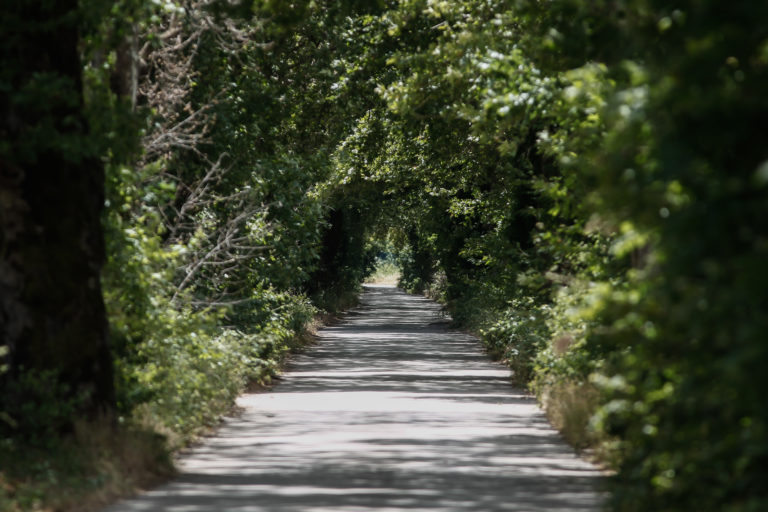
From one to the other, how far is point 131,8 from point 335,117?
17.5 meters

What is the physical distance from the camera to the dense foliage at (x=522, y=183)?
21.9 feet

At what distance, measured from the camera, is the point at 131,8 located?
40.7 ft

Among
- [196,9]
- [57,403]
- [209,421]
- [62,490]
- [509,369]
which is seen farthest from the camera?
[509,369]

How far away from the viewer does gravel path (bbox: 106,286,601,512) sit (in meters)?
10.7

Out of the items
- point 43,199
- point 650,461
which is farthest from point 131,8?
point 650,461

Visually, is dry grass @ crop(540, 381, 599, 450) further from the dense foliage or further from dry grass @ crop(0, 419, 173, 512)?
dry grass @ crop(0, 419, 173, 512)

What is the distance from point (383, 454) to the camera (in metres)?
13.7

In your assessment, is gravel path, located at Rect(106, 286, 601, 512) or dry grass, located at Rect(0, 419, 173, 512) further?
gravel path, located at Rect(106, 286, 601, 512)

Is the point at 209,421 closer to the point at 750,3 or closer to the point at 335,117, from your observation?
the point at 750,3

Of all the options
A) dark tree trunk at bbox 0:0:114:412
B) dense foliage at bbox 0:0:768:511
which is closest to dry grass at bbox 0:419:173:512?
dense foliage at bbox 0:0:768:511

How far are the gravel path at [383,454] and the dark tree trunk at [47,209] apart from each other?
1789mm

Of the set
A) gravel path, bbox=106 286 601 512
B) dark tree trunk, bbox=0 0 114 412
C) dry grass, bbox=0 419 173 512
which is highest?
dark tree trunk, bbox=0 0 114 412

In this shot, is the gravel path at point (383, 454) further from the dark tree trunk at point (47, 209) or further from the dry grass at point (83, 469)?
the dark tree trunk at point (47, 209)

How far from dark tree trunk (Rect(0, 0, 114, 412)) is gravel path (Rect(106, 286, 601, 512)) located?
1789 mm
